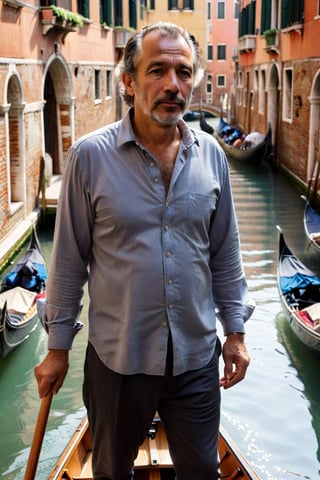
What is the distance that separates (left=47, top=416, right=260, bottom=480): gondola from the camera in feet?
6.80

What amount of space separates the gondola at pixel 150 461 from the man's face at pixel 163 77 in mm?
1169

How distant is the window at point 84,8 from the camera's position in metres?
9.06

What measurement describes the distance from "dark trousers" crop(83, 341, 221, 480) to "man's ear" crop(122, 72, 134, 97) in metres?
0.47

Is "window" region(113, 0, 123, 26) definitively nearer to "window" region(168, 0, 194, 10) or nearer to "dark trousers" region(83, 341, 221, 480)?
"window" region(168, 0, 194, 10)

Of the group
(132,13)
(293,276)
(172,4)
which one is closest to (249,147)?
(132,13)

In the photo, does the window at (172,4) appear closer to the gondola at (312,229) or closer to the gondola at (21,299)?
the gondola at (312,229)

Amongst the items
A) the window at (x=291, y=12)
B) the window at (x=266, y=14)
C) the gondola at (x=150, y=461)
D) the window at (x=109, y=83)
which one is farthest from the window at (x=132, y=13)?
the gondola at (x=150, y=461)

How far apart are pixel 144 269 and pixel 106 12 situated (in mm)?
10520

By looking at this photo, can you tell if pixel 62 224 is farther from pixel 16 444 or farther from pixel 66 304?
pixel 16 444

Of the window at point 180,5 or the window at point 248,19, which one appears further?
the window at point 180,5

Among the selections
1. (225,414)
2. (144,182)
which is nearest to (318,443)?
(225,414)

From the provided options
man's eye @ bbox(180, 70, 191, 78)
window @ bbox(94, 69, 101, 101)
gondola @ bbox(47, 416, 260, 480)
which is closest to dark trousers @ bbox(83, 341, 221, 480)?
man's eye @ bbox(180, 70, 191, 78)

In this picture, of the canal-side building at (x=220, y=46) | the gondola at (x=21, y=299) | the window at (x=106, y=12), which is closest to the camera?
the gondola at (x=21, y=299)

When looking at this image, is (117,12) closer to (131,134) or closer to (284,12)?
(284,12)
